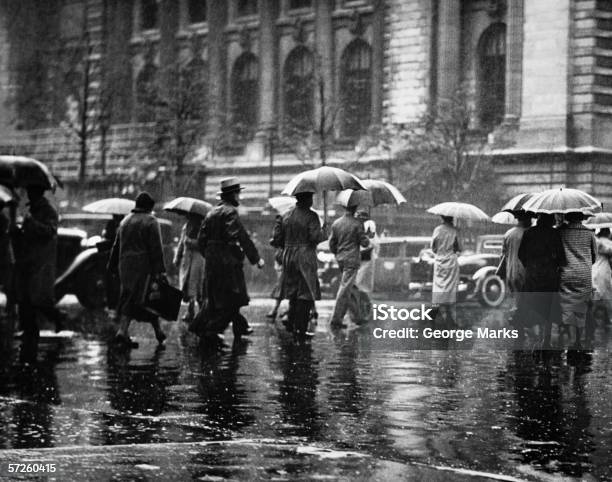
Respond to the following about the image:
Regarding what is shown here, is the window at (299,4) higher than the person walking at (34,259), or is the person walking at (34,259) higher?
the window at (299,4)

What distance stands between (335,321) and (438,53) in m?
33.6

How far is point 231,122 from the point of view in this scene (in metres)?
58.2

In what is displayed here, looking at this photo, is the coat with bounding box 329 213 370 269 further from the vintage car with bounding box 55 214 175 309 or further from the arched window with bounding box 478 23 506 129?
the arched window with bounding box 478 23 506 129

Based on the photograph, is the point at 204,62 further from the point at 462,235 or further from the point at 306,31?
the point at 462,235

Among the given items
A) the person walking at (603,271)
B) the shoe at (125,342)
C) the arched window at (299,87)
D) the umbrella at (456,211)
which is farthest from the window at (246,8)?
the shoe at (125,342)

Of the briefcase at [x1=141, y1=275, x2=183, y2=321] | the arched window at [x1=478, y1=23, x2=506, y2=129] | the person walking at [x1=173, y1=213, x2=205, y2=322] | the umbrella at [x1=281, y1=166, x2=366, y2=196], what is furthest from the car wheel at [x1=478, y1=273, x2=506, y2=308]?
the arched window at [x1=478, y1=23, x2=506, y2=129]

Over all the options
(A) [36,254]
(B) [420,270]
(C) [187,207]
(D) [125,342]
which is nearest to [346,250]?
(C) [187,207]

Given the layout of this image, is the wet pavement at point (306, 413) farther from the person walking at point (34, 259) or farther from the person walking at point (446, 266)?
the person walking at point (446, 266)

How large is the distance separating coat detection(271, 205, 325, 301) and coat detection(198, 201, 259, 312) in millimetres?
1048

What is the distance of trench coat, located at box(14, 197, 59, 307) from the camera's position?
1314cm

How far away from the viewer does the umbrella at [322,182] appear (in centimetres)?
1617

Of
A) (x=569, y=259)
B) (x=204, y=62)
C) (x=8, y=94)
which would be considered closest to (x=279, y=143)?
(x=204, y=62)

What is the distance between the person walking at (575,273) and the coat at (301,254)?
3.05m

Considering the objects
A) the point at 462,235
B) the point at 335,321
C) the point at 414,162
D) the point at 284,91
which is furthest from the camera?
the point at 284,91
